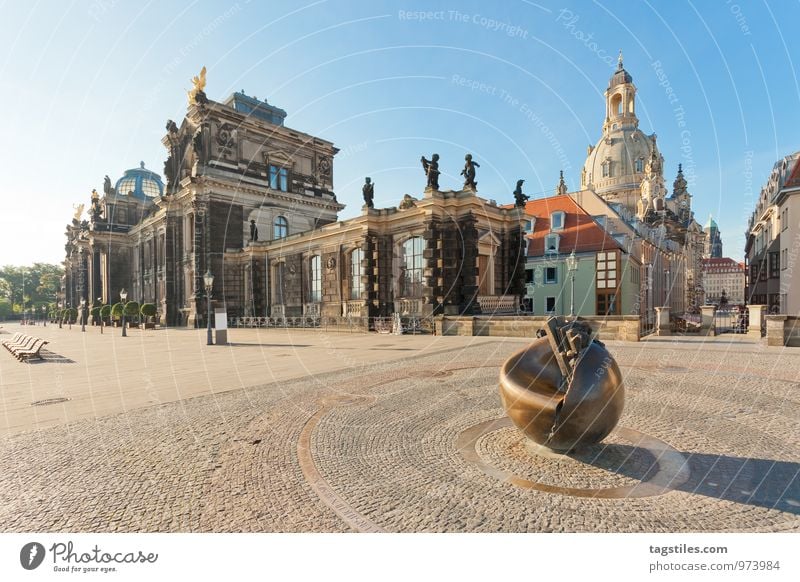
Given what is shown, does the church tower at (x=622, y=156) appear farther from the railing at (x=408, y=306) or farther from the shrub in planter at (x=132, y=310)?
the shrub in planter at (x=132, y=310)

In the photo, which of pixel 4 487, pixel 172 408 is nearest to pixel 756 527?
pixel 4 487

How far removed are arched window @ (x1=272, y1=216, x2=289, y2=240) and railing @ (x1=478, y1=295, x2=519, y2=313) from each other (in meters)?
24.9

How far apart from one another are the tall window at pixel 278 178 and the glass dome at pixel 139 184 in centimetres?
2858

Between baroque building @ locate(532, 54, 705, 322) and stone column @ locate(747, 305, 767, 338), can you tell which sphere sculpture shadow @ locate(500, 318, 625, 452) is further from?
baroque building @ locate(532, 54, 705, 322)

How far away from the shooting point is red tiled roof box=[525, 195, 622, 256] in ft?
99.3

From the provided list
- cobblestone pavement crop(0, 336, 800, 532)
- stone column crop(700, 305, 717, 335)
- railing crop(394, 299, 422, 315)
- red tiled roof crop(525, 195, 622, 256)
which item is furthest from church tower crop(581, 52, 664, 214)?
cobblestone pavement crop(0, 336, 800, 532)

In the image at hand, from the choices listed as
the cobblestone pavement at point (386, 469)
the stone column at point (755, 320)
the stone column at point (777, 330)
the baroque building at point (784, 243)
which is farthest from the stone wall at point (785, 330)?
the baroque building at point (784, 243)

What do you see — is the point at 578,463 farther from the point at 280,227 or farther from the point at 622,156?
the point at 622,156

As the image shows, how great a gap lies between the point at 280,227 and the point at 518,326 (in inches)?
1201

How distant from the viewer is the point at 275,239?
37.1m

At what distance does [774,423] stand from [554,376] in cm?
422

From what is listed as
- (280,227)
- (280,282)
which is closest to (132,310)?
(280,282)

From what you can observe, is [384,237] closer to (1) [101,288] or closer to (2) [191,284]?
(2) [191,284]

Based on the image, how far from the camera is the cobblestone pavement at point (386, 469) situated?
3.34 meters
